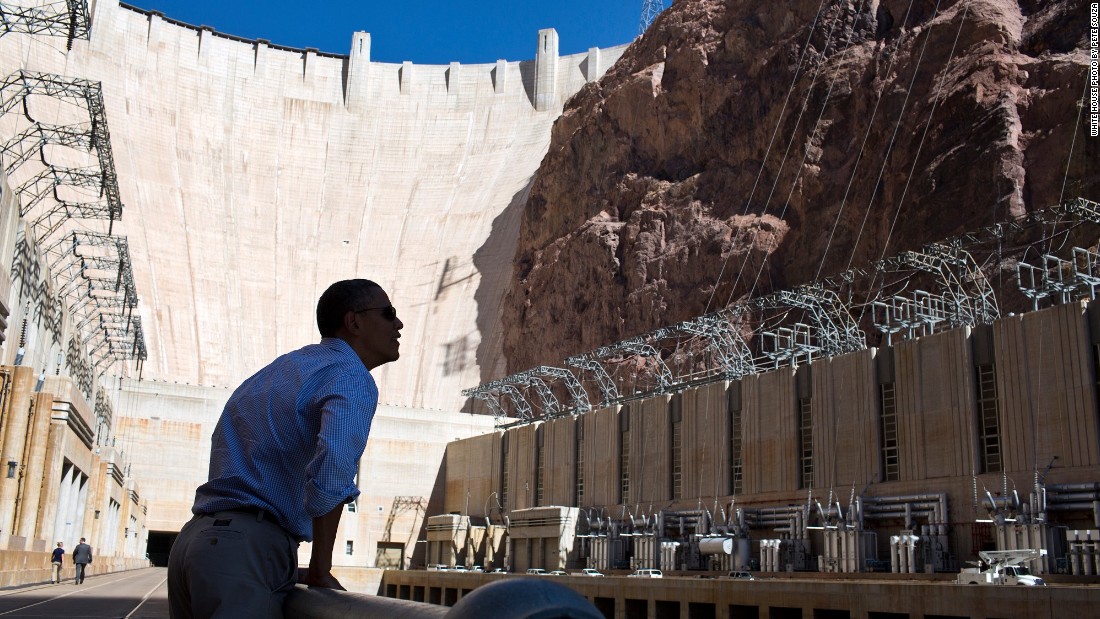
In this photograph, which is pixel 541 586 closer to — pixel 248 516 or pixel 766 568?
pixel 248 516

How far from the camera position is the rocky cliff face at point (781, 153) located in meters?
54.1

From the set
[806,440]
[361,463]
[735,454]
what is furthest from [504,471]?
[806,440]

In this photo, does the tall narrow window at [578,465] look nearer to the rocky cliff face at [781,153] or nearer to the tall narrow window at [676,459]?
the tall narrow window at [676,459]

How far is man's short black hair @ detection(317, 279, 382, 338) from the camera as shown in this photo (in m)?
3.59

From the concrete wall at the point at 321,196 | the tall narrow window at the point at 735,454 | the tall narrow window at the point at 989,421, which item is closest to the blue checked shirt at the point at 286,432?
the tall narrow window at the point at 989,421

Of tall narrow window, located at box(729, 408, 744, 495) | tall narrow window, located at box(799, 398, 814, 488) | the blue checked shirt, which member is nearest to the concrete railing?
the blue checked shirt

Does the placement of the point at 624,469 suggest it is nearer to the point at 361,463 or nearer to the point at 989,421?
the point at 989,421

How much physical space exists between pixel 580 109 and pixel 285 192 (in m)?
29.8

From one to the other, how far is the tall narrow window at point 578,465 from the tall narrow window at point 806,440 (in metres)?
17.1

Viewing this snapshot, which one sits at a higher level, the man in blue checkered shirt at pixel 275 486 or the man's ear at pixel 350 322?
the man's ear at pixel 350 322

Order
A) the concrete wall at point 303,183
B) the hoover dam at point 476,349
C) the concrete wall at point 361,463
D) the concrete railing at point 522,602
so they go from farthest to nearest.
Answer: the concrete wall at point 303,183 < the concrete wall at point 361,463 < the hoover dam at point 476,349 < the concrete railing at point 522,602

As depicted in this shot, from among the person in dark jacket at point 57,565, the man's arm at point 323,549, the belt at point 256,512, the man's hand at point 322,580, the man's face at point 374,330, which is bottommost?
the person in dark jacket at point 57,565

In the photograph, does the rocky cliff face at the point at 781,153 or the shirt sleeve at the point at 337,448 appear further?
the rocky cliff face at the point at 781,153

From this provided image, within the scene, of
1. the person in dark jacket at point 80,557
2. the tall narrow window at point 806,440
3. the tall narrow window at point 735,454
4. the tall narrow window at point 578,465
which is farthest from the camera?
the tall narrow window at point 578,465
